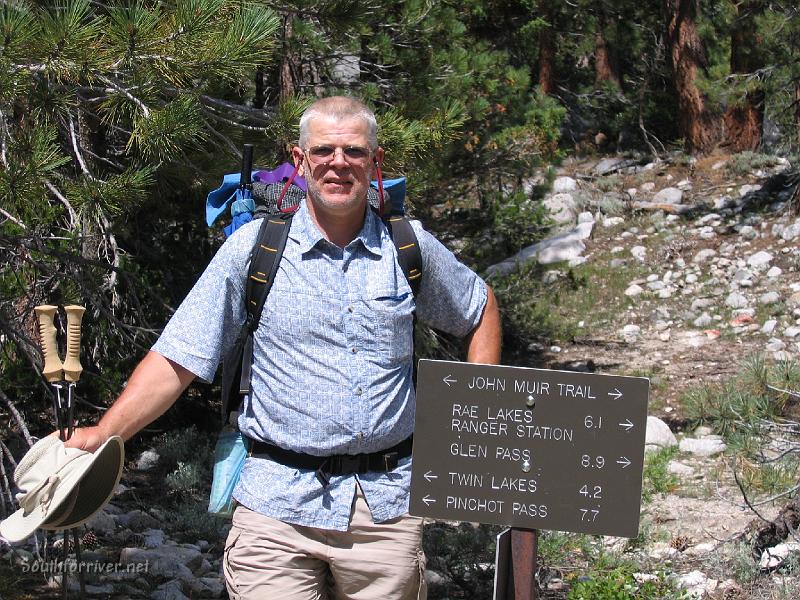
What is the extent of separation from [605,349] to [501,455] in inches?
286

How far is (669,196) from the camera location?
13.8 m

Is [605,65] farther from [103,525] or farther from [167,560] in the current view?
[167,560]

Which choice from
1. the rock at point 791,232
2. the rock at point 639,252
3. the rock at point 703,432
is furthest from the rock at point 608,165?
the rock at point 703,432

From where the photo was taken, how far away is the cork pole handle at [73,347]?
2744 mm

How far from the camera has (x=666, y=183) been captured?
14.5 metres

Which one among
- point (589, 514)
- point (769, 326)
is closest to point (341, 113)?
point (589, 514)

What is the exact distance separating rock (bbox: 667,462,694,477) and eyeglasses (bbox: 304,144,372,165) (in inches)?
180

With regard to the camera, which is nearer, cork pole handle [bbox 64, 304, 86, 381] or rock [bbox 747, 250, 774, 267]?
cork pole handle [bbox 64, 304, 86, 381]

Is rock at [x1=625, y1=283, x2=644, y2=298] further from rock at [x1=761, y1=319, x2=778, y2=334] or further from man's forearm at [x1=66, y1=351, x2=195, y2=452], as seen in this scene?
man's forearm at [x1=66, y1=351, x2=195, y2=452]

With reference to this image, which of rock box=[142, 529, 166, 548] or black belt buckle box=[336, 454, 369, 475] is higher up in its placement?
black belt buckle box=[336, 454, 369, 475]

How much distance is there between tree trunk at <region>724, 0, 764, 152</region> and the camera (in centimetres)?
1155

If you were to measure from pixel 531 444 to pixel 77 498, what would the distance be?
3.82ft

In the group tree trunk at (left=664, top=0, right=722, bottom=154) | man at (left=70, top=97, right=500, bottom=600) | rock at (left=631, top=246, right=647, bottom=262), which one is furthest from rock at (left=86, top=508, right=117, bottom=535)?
tree trunk at (left=664, top=0, right=722, bottom=154)

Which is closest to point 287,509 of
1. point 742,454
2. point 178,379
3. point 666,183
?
point 178,379
